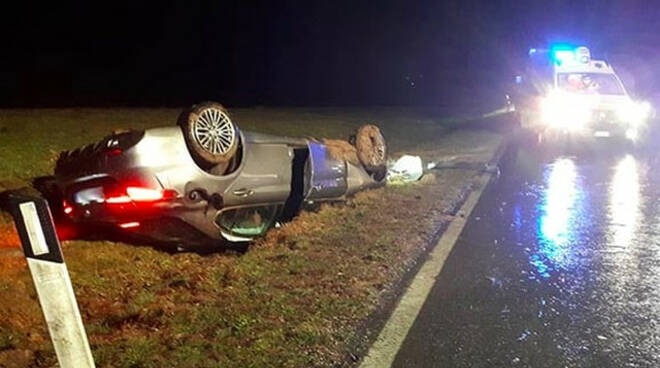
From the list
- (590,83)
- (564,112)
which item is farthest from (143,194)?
(590,83)

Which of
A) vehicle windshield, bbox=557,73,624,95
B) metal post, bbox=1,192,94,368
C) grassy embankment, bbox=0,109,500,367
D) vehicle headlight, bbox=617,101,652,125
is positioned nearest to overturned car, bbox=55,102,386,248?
grassy embankment, bbox=0,109,500,367

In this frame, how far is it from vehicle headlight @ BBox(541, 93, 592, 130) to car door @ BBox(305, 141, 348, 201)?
36.7 ft

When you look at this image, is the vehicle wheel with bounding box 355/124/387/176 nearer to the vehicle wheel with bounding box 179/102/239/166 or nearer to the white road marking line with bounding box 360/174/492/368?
the white road marking line with bounding box 360/174/492/368

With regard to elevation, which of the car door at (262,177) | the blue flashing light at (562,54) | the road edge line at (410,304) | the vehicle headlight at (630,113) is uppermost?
the blue flashing light at (562,54)

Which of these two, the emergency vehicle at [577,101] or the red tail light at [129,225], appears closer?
the red tail light at [129,225]

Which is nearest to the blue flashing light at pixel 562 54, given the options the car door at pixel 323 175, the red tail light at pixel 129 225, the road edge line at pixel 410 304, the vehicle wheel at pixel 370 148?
the vehicle wheel at pixel 370 148

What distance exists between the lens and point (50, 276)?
352cm

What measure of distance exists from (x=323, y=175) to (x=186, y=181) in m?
2.23

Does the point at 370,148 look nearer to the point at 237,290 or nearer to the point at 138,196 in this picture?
the point at 138,196

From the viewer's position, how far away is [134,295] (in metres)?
5.46

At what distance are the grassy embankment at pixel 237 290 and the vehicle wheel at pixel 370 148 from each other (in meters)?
0.46

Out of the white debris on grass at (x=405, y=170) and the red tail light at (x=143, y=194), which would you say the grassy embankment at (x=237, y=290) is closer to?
the red tail light at (x=143, y=194)

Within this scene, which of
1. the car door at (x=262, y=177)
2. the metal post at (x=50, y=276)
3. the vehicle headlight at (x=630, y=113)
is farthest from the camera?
the vehicle headlight at (x=630, y=113)

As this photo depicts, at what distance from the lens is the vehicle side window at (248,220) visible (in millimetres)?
6863
